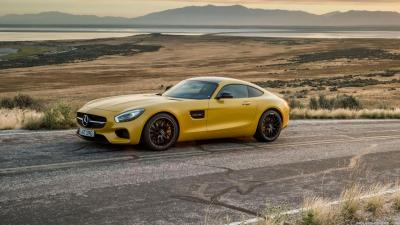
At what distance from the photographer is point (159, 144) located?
1052cm

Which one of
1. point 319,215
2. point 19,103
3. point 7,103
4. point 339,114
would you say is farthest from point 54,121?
point 19,103

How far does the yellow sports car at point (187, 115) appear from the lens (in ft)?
33.7

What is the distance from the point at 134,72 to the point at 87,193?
7136 cm

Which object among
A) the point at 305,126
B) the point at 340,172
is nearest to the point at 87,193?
the point at 340,172

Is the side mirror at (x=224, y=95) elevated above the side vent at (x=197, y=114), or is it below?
above

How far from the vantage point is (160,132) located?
10.5 meters

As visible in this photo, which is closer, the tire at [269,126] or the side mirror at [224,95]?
the side mirror at [224,95]

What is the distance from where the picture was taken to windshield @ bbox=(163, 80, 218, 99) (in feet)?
37.4

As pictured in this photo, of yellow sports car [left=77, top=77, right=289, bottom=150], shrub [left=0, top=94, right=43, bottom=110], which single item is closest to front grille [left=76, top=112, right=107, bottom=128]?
yellow sports car [left=77, top=77, right=289, bottom=150]

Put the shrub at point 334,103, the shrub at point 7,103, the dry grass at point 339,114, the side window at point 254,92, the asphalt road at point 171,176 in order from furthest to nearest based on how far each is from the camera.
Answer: the shrub at point 334,103 → the shrub at point 7,103 → the dry grass at point 339,114 → the side window at point 254,92 → the asphalt road at point 171,176

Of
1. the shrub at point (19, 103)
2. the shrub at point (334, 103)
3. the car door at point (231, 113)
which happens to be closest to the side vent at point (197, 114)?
the car door at point (231, 113)

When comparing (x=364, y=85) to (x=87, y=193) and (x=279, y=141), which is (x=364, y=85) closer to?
(x=279, y=141)

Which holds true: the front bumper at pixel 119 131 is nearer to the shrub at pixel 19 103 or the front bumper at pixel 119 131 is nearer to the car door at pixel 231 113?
the car door at pixel 231 113

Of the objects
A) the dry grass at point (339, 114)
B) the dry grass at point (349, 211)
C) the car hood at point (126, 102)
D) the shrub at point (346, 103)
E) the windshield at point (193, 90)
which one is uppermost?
the windshield at point (193, 90)
